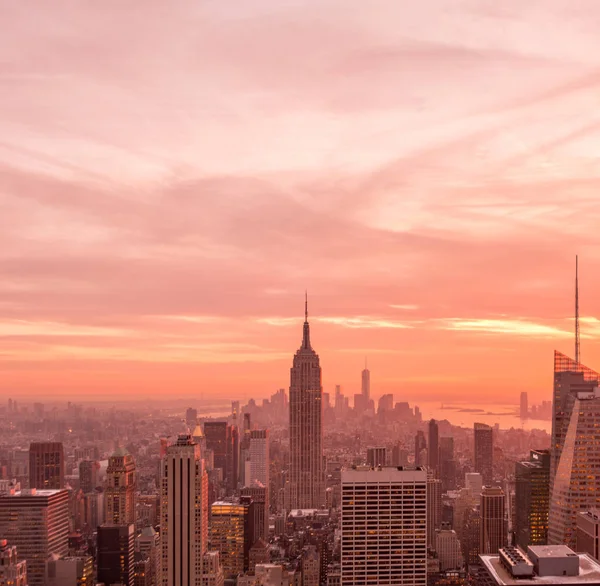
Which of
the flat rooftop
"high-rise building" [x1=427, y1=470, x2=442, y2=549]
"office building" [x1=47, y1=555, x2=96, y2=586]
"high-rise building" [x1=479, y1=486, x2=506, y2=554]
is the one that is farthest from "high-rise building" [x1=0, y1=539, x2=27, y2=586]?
"high-rise building" [x1=479, y1=486, x2=506, y2=554]

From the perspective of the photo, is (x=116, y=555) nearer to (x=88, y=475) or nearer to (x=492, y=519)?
(x=88, y=475)

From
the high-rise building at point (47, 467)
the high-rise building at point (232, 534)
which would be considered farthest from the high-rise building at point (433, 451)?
the high-rise building at point (47, 467)

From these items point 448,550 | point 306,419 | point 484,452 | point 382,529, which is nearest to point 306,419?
point 306,419

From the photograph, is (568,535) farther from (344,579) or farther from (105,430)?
(105,430)

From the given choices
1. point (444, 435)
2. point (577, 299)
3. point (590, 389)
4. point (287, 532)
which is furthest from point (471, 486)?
point (577, 299)

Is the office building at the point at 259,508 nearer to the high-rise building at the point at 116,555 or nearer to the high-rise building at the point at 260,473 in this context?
the high-rise building at the point at 260,473
